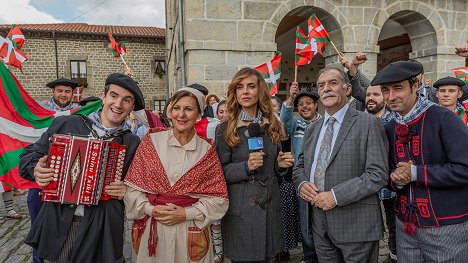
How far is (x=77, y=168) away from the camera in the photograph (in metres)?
2.30

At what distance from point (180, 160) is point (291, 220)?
198 cm

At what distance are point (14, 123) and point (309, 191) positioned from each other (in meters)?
3.62

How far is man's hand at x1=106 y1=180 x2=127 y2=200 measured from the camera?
243 cm

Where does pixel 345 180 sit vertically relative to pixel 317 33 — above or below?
below

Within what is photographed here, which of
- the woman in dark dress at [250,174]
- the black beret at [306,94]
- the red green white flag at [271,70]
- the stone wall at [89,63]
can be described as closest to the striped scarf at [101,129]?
the woman in dark dress at [250,174]

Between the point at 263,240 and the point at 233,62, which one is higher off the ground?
the point at 233,62

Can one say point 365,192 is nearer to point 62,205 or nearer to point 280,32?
point 62,205

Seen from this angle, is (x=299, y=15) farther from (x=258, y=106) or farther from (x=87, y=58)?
(x=87, y=58)

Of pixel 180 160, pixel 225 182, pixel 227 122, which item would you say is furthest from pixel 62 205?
pixel 227 122

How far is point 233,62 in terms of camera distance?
23.6 ft

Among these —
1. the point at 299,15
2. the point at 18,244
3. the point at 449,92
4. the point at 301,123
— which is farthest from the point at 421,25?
the point at 18,244

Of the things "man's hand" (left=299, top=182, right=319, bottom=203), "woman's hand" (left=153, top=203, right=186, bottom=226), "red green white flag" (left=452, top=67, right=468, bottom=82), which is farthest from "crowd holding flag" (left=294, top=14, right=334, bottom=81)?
"woman's hand" (left=153, top=203, right=186, bottom=226)

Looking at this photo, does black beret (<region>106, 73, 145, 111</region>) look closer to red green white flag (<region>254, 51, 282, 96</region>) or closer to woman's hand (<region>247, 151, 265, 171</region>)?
woman's hand (<region>247, 151, 265, 171</region>)

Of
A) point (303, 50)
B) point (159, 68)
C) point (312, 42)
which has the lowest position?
point (303, 50)
